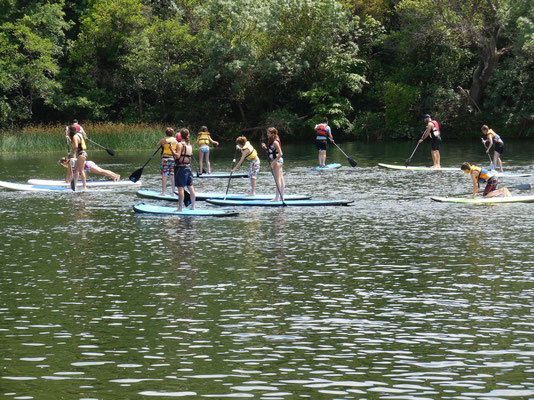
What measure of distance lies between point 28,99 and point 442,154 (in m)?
33.4

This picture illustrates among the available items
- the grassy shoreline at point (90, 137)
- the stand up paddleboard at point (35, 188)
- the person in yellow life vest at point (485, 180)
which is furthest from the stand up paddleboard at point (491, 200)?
the grassy shoreline at point (90, 137)

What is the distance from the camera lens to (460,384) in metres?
8.70

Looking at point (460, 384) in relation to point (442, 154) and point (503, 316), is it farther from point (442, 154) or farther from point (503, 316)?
point (442, 154)

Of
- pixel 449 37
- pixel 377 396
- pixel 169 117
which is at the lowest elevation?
pixel 377 396

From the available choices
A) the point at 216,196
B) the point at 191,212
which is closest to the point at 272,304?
the point at 191,212

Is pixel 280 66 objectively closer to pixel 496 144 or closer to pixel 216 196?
pixel 496 144

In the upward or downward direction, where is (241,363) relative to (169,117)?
downward

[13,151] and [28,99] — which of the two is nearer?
[13,151]

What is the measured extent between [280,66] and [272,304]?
50751mm

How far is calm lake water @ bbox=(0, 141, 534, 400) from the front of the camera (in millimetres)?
8969

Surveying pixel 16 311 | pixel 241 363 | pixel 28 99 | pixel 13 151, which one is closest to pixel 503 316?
pixel 241 363

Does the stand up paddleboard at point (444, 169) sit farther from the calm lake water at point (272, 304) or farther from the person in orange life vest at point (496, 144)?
the calm lake water at point (272, 304)

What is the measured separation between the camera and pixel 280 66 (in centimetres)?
6184

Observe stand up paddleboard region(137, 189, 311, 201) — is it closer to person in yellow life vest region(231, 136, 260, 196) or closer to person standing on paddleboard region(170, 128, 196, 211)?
person in yellow life vest region(231, 136, 260, 196)
